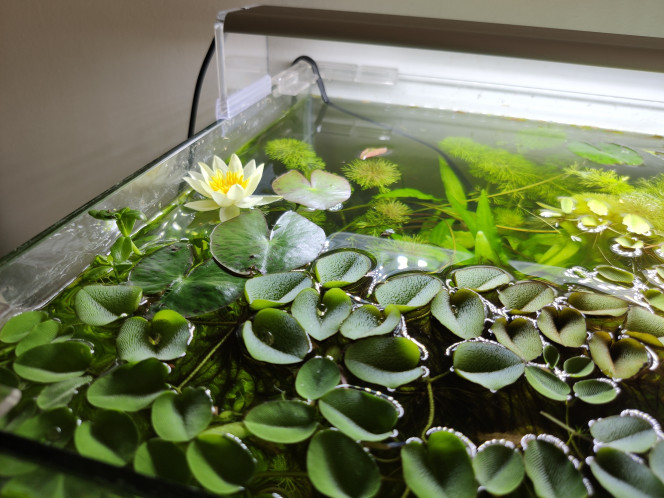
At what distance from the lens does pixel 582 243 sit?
65 cm

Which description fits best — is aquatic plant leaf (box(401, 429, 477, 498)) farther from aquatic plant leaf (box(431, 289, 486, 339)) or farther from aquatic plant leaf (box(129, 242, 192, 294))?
aquatic plant leaf (box(129, 242, 192, 294))

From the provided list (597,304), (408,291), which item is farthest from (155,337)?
(597,304)

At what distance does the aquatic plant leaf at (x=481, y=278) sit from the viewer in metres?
0.54

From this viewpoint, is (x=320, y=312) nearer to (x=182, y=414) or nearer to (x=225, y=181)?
(x=182, y=414)

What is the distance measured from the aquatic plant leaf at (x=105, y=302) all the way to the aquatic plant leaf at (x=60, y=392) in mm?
73

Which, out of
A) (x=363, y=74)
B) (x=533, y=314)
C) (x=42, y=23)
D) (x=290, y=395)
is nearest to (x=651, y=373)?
(x=533, y=314)

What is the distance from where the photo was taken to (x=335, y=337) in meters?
0.47

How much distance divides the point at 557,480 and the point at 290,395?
0.72ft

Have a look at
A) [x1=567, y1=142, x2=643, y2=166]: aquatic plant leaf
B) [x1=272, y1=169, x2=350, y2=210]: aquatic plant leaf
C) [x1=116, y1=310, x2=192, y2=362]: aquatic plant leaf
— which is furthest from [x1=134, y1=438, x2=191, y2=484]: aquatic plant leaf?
[x1=567, y1=142, x2=643, y2=166]: aquatic plant leaf

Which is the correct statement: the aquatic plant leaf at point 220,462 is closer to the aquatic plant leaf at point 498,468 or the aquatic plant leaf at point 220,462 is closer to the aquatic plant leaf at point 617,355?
the aquatic plant leaf at point 498,468

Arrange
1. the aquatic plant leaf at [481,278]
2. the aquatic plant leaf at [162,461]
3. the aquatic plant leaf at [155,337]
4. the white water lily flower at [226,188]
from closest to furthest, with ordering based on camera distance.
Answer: the aquatic plant leaf at [162,461] < the aquatic plant leaf at [155,337] < the aquatic plant leaf at [481,278] < the white water lily flower at [226,188]

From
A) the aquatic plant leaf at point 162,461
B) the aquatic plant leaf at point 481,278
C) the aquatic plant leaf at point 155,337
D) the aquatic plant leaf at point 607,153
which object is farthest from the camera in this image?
the aquatic plant leaf at point 607,153

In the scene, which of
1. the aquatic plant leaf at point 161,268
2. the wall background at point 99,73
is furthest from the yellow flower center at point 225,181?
the wall background at point 99,73

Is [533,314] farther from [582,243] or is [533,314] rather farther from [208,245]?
[208,245]
